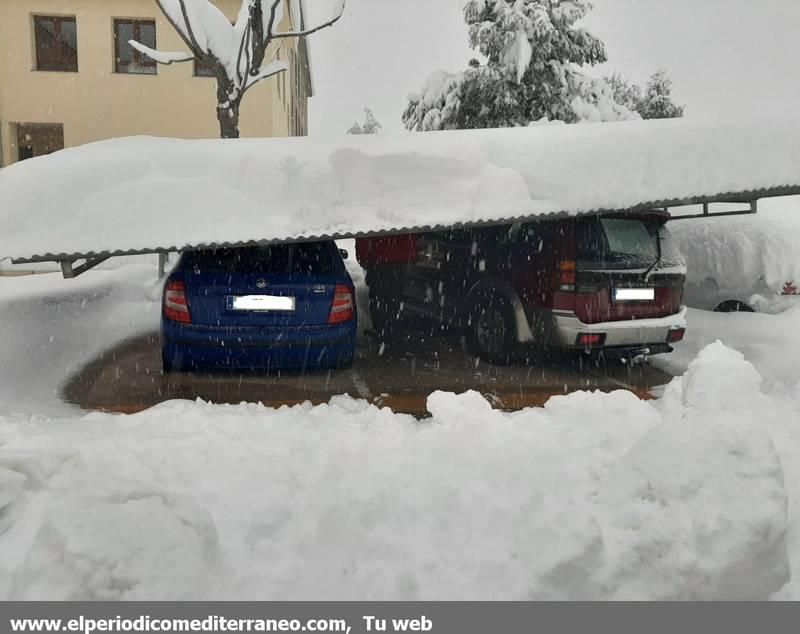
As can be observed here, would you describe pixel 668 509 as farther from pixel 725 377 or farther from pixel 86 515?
pixel 86 515

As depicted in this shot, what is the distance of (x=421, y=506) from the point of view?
3.17 meters

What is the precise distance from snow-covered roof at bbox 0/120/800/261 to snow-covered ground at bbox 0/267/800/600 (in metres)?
1.93

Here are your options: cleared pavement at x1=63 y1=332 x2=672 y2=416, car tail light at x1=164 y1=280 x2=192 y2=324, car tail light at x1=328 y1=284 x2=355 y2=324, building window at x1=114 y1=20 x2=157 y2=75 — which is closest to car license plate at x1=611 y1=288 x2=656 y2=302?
cleared pavement at x1=63 y1=332 x2=672 y2=416

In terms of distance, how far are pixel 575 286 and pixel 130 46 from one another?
17.6 meters

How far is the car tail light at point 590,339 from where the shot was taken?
247 inches

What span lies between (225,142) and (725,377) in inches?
196

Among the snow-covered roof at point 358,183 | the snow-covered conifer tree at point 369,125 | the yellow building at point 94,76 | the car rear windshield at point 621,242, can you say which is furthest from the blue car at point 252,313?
the snow-covered conifer tree at point 369,125

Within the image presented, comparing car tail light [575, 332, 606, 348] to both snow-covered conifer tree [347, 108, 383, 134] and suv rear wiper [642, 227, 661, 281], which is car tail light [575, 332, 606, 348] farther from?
snow-covered conifer tree [347, 108, 383, 134]

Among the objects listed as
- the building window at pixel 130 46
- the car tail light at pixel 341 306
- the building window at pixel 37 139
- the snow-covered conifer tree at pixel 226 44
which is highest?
the building window at pixel 130 46

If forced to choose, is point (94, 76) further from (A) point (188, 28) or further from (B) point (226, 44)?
(A) point (188, 28)

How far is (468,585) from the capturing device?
2.69 metres

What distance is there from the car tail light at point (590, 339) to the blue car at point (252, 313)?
209cm

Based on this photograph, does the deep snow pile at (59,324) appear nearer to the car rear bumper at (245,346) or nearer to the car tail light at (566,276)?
the car rear bumper at (245,346)
